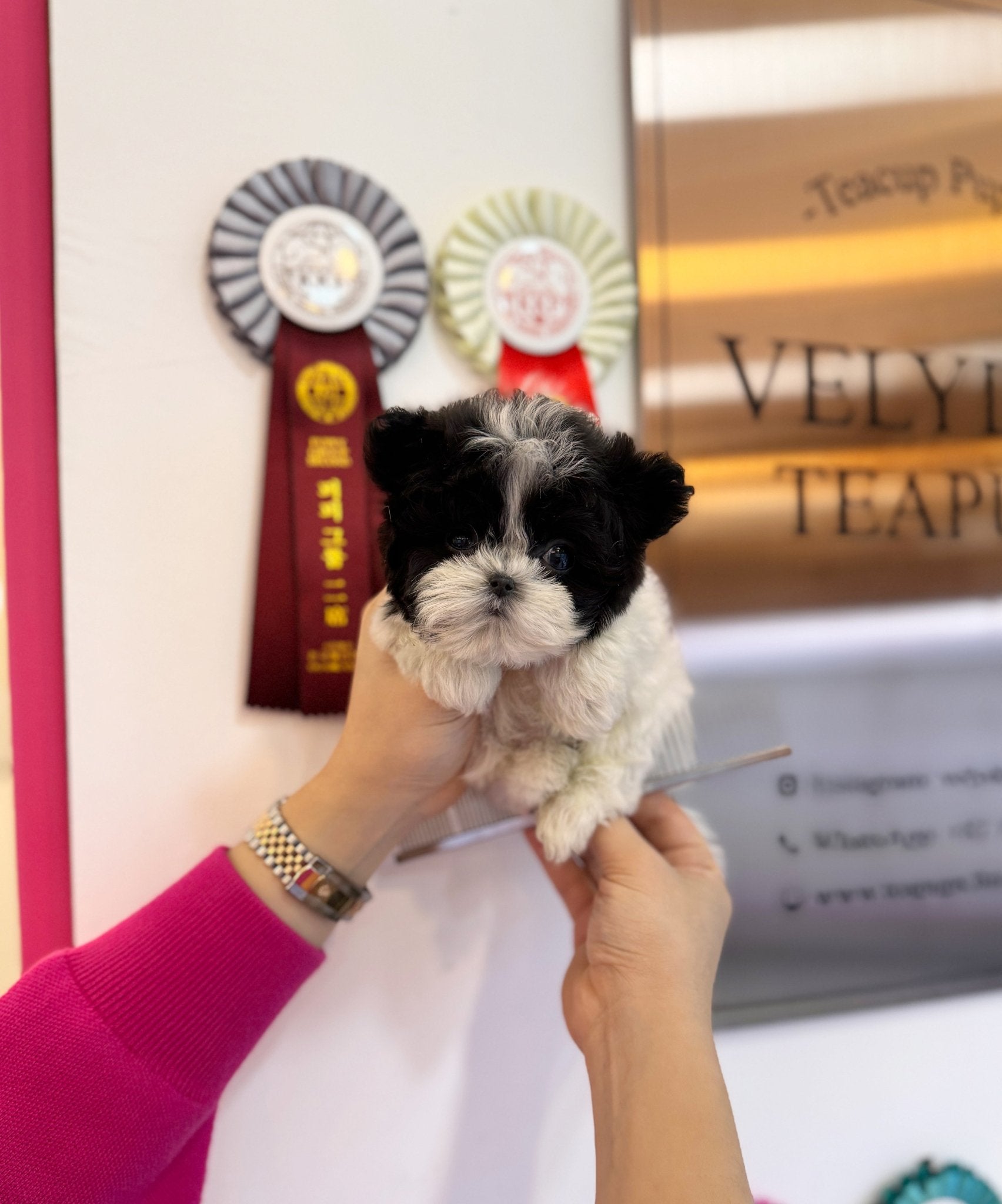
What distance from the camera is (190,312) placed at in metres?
0.87

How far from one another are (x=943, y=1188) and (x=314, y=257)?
1567 millimetres

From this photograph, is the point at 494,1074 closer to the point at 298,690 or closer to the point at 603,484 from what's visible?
the point at 298,690

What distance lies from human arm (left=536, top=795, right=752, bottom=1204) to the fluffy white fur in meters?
0.08

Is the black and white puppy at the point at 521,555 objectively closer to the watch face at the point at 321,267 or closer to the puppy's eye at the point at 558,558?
the puppy's eye at the point at 558,558

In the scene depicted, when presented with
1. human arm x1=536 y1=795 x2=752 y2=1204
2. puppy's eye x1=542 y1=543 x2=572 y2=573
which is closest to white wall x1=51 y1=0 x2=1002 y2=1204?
human arm x1=536 y1=795 x2=752 y2=1204

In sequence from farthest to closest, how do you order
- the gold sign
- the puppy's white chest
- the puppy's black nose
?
the gold sign, the puppy's white chest, the puppy's black nose

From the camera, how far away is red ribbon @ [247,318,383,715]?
34.4 inches

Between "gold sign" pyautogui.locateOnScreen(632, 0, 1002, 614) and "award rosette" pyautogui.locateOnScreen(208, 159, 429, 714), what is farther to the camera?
"gold sign" pyautogui.locateOnScreen(632, 0, 1002, 614)

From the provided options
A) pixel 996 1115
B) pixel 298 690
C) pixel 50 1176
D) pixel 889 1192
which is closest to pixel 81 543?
pixel 298 690

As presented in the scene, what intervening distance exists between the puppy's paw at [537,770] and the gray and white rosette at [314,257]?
54cm

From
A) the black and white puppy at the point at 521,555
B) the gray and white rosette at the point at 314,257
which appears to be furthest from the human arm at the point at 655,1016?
the gray and white rosette at the point at 314,257

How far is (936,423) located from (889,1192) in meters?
1.15

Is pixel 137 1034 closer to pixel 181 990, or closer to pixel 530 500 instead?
pixel 181 990

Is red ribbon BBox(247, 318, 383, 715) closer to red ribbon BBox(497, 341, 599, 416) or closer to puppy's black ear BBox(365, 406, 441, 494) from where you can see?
red ribbon BBox(497, 341, 599, 416)
